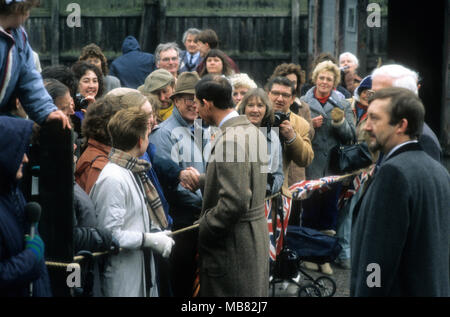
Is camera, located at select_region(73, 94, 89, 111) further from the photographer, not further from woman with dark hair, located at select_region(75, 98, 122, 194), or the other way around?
the photographer

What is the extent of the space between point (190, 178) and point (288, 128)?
1.60m

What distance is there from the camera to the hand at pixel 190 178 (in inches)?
216

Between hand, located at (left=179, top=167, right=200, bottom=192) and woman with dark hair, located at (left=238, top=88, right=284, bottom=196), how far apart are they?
97cm

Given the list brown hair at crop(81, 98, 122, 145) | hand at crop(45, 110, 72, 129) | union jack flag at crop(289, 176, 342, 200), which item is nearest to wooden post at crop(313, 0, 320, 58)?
union jack flag at crop(289, 176, 342, 200)

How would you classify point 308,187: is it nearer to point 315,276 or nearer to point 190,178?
point 315,276

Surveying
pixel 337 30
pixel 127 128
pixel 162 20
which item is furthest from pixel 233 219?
pixel 162 20

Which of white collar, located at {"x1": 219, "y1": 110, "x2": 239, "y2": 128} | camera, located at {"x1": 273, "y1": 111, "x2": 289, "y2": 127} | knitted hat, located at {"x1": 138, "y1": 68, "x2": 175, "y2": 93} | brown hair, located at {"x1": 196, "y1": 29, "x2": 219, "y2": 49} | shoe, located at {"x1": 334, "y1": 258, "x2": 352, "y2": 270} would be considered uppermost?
brown hair, located at {"x1": 196, "y1": 29, "x2": 219, "y2": 49}

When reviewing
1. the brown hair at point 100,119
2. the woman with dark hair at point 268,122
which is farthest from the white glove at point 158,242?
the woman with dark hair at point 268,122

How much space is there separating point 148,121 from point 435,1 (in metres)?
3.42

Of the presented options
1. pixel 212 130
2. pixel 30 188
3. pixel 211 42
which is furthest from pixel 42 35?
pixel 30 188

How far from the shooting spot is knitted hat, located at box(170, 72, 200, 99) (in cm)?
600

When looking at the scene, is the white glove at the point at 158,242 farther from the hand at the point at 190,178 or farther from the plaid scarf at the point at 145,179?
the hand at the point at 190,178

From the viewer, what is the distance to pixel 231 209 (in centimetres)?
461

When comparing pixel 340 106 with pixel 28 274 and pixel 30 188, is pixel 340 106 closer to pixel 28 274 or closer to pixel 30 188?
pixel 30 188
